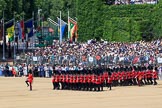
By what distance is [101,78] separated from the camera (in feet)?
137

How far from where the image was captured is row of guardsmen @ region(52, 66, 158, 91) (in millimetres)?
42031

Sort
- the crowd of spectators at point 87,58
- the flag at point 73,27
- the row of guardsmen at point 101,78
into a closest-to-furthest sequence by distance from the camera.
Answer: the row of guardsmen at point 101,78
the crowd of spectators at point 87,58
the flag at point 73,27

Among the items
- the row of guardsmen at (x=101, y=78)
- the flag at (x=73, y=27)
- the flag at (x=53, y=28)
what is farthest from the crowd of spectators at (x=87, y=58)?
the flag at (x=53, y=28)

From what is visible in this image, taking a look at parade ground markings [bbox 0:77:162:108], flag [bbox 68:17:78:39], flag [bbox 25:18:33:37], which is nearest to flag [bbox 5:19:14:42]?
flag [bbox 25:18:33:37]

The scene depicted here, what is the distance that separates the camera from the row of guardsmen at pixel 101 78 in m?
42.0

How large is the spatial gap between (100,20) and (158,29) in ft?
28.7

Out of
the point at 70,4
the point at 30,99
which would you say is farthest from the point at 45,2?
the point at 30,99

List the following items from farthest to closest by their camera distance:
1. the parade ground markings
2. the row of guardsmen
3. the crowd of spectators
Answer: the crowd of spectators, the row of guardsmen, the parade ground markings

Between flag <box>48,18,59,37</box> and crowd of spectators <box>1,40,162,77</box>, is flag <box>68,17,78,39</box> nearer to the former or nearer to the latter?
flag <box>48,18,59,37</box>

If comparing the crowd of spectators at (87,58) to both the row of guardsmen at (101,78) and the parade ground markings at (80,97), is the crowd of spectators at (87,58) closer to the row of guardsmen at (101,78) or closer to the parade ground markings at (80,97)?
the row of guardsmen at (101,78)

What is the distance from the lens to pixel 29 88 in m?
45.3

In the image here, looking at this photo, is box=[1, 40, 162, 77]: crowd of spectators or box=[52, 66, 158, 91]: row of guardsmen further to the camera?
box=[1, 40, 162, 77]: crowd of spectators

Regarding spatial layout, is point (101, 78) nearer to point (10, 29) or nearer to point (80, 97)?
point (80, 97)

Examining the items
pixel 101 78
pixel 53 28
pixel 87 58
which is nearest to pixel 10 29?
pixel 87 58
